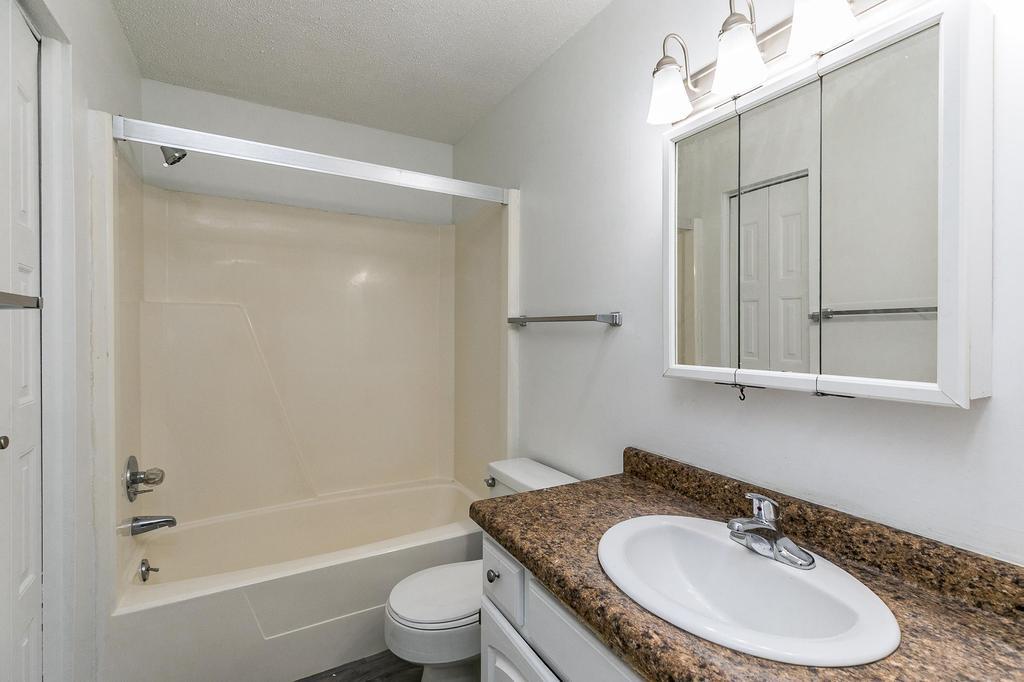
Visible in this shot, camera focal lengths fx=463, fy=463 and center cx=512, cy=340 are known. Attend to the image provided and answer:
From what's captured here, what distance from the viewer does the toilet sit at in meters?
1.42

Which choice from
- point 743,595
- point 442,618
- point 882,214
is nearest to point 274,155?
point 442,618

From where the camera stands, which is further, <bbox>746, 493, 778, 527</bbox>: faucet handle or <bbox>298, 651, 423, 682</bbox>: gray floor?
<bbox>298, 651, 423, 682</bbox>: gray floor

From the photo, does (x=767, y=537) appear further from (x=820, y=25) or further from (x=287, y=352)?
(x=287, y=352)

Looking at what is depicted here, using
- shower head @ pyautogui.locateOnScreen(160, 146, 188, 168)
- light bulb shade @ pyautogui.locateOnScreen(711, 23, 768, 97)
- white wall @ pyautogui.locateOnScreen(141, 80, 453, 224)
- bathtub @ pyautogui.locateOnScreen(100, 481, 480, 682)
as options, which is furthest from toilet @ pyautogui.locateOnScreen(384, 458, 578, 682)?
white wall @ pyautogui.locateOnScreen(141, 80, 453, 224)

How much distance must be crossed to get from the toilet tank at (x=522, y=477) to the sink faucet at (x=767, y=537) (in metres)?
0.77

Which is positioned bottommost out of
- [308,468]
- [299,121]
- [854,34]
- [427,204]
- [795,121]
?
[308,468]

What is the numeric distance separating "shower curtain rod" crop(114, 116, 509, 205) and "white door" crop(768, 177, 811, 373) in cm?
130

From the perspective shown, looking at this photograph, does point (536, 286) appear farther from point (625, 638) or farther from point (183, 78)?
point (183, 78)

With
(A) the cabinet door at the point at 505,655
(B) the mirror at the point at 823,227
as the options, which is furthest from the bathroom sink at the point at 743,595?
(B) the mirror at the point at 823,227

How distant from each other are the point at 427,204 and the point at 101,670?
7.95ft

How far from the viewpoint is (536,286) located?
202cm

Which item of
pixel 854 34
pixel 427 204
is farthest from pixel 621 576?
pixel 427 204

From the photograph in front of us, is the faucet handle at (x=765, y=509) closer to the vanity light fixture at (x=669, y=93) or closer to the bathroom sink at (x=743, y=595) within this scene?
the bathroom sink at (x=743, y=595)

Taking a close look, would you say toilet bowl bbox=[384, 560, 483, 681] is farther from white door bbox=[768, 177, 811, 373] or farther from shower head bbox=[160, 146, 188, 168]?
shower head bbox=[160, 146, 188, 168]
